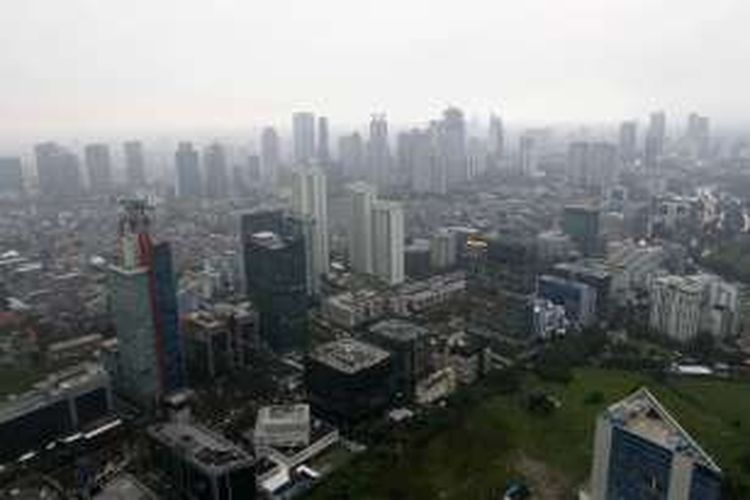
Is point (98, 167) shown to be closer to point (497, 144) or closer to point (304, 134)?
point (304, 134)

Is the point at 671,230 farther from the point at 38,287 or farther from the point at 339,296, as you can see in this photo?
the point at 38,287

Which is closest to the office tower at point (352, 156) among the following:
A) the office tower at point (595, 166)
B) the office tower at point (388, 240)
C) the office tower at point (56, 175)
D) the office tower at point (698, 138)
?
the office tower at point (595, 166)

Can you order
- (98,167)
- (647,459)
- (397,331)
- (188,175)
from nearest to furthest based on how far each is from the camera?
(647,459)
(397,331)
(188,175)
(98,167)

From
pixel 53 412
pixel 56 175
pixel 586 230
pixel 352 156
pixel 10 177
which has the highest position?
pixel 352 156

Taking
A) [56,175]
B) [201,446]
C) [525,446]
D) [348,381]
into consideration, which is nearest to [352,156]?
[56,175]

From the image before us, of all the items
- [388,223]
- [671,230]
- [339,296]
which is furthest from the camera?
[671,230]

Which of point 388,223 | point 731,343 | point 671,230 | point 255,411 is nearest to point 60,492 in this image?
point 255,411

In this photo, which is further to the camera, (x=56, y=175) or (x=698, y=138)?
(x=698, y=138)

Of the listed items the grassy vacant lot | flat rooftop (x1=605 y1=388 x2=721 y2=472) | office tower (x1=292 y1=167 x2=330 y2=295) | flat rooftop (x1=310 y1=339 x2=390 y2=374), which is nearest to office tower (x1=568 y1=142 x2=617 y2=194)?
office tower (x1=292 y1=167 x2=330 y2=295)
